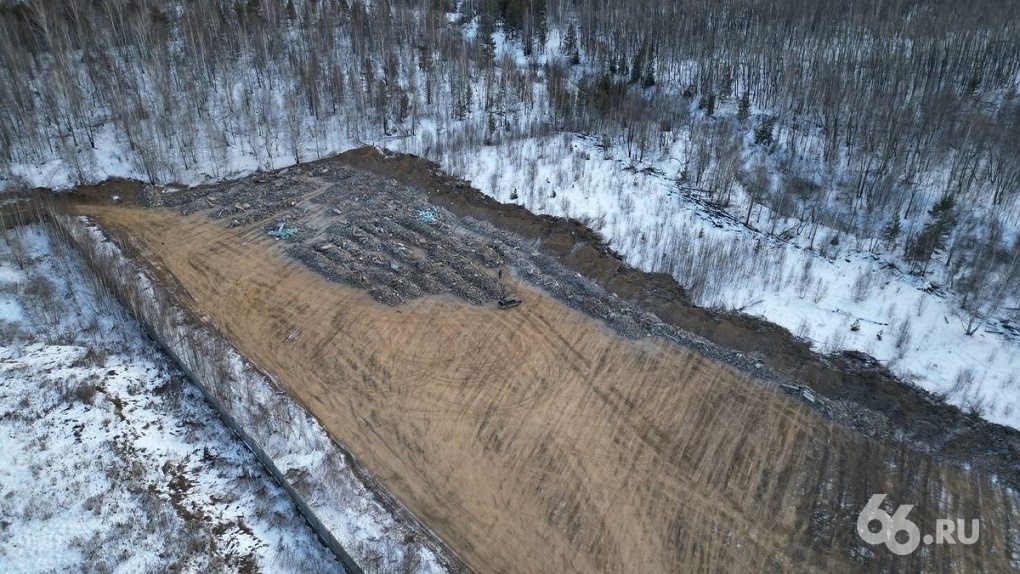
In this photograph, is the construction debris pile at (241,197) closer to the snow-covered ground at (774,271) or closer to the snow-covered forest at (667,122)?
the snow-covered forest at (667,122)

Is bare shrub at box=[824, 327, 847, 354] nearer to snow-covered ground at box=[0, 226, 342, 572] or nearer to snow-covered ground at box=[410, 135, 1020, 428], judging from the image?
snow-covered ground at box=[410, 135, 1020, 428]

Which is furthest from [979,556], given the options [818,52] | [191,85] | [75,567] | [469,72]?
[191,85]

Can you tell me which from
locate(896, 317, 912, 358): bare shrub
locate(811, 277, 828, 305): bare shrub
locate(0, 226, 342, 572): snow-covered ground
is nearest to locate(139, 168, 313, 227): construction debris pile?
locate(0, 226, 342, 572): snow-covered ground

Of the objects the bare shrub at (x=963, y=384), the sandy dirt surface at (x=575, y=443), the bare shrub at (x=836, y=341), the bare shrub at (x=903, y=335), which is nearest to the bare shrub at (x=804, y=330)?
the bare shrub at (x=836, y=341)

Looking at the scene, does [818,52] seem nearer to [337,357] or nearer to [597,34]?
[597,34]

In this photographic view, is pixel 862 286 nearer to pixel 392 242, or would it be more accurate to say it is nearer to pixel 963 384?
pixel 963 384

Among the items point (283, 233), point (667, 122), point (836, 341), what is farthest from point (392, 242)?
point (836, 341)
